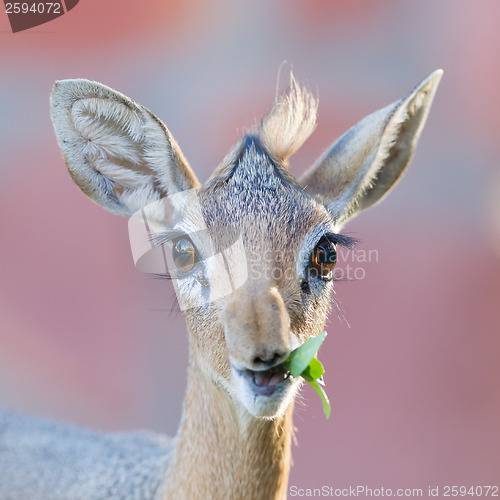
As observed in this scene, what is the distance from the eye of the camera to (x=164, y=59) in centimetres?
559

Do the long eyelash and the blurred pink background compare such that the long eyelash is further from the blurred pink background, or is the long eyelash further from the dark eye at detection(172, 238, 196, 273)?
the blurred pink background

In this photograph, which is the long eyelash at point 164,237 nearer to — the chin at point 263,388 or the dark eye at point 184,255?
the dark eye at point 184,255

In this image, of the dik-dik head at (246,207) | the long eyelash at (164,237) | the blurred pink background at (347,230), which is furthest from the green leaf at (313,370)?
the blurred pink background at (347,230)

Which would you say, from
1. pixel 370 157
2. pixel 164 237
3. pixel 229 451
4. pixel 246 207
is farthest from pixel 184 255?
pixel 370 157

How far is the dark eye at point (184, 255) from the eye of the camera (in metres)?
2.35

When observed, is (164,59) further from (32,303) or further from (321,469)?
(321,469)

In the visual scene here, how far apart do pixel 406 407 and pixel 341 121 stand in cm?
261

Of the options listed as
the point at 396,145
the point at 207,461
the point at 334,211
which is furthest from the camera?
the point at 396,145

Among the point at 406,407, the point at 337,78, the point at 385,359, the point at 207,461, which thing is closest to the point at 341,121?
the point at 337,78

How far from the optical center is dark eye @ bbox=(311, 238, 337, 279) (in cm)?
236

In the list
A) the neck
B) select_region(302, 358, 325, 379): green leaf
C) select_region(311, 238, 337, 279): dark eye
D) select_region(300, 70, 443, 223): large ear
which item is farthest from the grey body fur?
select_region(300, 70, 443, 223): large ear

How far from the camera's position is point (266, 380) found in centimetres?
205

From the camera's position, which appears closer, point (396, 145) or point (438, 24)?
point (396, 145)

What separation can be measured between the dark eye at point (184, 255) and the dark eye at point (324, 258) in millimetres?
463
